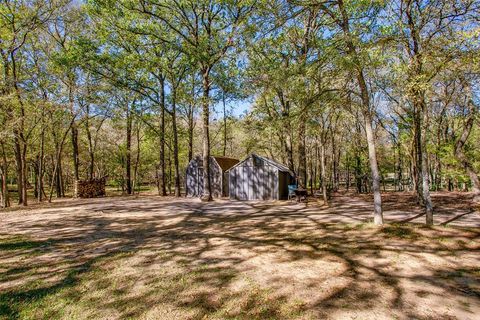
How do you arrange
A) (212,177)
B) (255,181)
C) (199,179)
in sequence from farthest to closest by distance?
(199,179) < (212,177) < (255,181)

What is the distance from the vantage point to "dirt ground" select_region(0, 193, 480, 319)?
157 inches

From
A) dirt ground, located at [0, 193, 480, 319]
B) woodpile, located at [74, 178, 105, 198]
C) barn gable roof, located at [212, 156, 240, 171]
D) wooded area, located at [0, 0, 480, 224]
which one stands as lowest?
dirt ground, located at [0, 193, 480, 319]

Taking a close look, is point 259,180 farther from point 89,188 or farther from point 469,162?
point 89,188

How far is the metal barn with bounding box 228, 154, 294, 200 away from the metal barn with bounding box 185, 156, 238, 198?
2018mm

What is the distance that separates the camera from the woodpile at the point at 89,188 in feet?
77.5

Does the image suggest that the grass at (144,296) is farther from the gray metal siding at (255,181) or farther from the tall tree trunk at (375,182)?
the gray metal siding at (255,181)

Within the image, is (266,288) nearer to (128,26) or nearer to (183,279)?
(183,279)

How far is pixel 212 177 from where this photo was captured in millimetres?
22359

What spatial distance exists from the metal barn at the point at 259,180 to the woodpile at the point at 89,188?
13870 mm

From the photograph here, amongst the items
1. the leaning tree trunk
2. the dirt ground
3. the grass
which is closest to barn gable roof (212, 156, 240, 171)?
the dirt ground

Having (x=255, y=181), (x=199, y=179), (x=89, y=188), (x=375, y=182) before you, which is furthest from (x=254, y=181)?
(x=89, y=188)

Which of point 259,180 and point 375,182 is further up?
point 375,182

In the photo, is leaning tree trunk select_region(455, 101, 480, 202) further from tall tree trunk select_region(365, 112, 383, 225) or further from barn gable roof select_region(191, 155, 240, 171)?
barn gable roof select_region(191, 155, 240, 171)

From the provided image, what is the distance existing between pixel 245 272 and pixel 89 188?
77.5ft
